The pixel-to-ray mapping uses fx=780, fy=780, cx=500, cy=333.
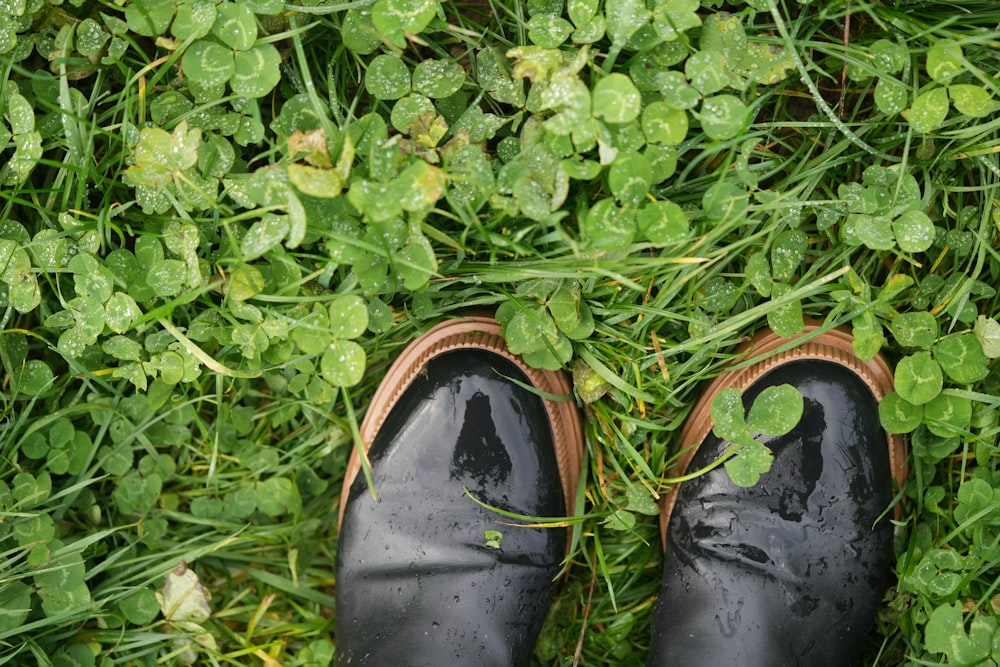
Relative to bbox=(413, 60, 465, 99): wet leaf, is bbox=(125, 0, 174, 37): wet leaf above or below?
above

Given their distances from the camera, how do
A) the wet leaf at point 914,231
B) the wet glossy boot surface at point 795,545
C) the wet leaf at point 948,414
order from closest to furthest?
the wet leaf at point 914,231 < the wet leaf at point 948,414 < the wet glossy boot surface at point 795,545

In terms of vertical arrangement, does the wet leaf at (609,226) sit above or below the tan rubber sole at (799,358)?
above

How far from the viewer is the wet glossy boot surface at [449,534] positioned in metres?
1.86

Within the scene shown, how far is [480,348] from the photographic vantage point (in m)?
1.85

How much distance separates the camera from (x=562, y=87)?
1469mm

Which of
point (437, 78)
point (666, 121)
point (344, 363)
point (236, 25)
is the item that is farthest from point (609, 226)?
point (236, 25)

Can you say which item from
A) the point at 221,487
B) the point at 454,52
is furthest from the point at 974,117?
the point at 221,487

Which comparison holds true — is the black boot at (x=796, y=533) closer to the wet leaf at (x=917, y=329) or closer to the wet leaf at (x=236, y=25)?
the wet leaf at (x=917, y=329)

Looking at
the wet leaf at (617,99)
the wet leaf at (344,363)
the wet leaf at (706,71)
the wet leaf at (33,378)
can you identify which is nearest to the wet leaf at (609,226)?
the wet leaf at (617,99)

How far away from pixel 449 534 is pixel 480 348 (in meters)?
0.46

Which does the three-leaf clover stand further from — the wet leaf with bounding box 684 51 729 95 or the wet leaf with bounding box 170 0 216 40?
the wet leaf with bounding box 684 51 729 95

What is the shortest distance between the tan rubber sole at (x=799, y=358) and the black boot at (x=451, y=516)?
1.14ft

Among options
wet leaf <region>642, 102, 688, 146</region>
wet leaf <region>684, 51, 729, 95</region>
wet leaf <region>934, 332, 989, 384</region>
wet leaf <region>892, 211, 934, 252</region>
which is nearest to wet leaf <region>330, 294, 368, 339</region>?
wet leaf <region>642, 102, 688, 146</region>

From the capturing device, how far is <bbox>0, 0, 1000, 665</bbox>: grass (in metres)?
1.55
